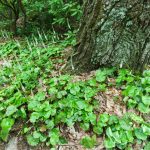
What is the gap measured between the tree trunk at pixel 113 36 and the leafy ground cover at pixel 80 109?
0.13 meters

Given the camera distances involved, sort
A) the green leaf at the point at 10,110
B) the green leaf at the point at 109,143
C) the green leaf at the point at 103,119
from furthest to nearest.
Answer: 1. the green leaf at the point at 10,110
2. the green leaf at the point at 103,119
3. the green leaf at the point at 109,143

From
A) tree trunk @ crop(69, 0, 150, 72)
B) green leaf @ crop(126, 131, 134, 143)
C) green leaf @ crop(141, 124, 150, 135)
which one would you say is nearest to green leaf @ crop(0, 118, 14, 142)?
tree trunk @ crop(69, 0, 150, 72)

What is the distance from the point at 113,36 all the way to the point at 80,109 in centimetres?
84

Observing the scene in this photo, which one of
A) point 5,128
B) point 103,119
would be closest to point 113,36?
point 103,119

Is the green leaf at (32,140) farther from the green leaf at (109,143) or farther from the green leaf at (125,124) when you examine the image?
the green leaf at (125,124)

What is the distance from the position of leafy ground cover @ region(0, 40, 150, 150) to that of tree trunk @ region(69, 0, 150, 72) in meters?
0.13

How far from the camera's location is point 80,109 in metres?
2.38

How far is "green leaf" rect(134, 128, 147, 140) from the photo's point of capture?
2.27 m

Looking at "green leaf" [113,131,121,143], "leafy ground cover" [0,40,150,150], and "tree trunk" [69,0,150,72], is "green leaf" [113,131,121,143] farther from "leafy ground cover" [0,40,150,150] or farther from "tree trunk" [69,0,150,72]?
"tree trunk" [69,0,150,72]

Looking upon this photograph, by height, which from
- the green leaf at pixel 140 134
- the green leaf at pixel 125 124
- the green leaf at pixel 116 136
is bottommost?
the green leaf at pixel 140 134

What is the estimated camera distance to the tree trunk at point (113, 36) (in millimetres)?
2410

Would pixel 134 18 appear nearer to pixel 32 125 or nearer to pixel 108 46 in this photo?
pixel 108 46

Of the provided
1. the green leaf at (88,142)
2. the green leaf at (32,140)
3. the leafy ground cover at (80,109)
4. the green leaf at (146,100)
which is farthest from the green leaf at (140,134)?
the green leaf at (32,140)

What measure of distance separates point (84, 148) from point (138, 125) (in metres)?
0.58
